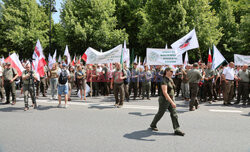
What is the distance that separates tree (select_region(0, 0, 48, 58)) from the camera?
3316cm

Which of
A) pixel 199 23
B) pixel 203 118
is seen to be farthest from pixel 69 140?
pixel 199 23

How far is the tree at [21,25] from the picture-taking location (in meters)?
33.2

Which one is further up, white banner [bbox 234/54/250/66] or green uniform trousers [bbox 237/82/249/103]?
white banner [bbox 234/54/250/66]

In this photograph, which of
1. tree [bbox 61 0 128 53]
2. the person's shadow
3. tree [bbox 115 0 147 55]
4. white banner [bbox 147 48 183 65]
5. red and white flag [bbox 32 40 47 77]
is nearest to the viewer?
the person's shadow

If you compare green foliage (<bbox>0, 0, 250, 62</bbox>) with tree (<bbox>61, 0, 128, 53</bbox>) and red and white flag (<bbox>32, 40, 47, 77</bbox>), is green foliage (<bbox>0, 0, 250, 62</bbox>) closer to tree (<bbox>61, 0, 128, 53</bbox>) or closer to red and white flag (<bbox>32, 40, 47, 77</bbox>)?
tree (<bbox>61, 0, 128, 53</bbox>)

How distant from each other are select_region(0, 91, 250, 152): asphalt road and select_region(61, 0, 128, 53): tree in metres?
20.5

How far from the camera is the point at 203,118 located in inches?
304

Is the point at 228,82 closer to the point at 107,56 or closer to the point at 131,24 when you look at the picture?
the point at 107,56

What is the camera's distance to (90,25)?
93.1 feet

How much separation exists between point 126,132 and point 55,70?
6.52 meters

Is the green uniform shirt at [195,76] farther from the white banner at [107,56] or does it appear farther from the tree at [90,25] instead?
the tree at [90,25]

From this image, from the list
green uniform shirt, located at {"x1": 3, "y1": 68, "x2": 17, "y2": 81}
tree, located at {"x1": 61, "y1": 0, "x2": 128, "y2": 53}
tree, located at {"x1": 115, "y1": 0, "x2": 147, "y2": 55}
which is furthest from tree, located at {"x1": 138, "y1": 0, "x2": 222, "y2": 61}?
green uniform shirt, located at {"x1": 3, "y1": 68, "x2": 17, "y2": 81}

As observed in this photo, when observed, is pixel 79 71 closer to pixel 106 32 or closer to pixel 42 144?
pixel 42 144

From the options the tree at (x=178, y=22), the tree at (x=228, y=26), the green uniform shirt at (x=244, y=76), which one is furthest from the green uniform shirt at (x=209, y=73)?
the tree at (x=228, y=26)
